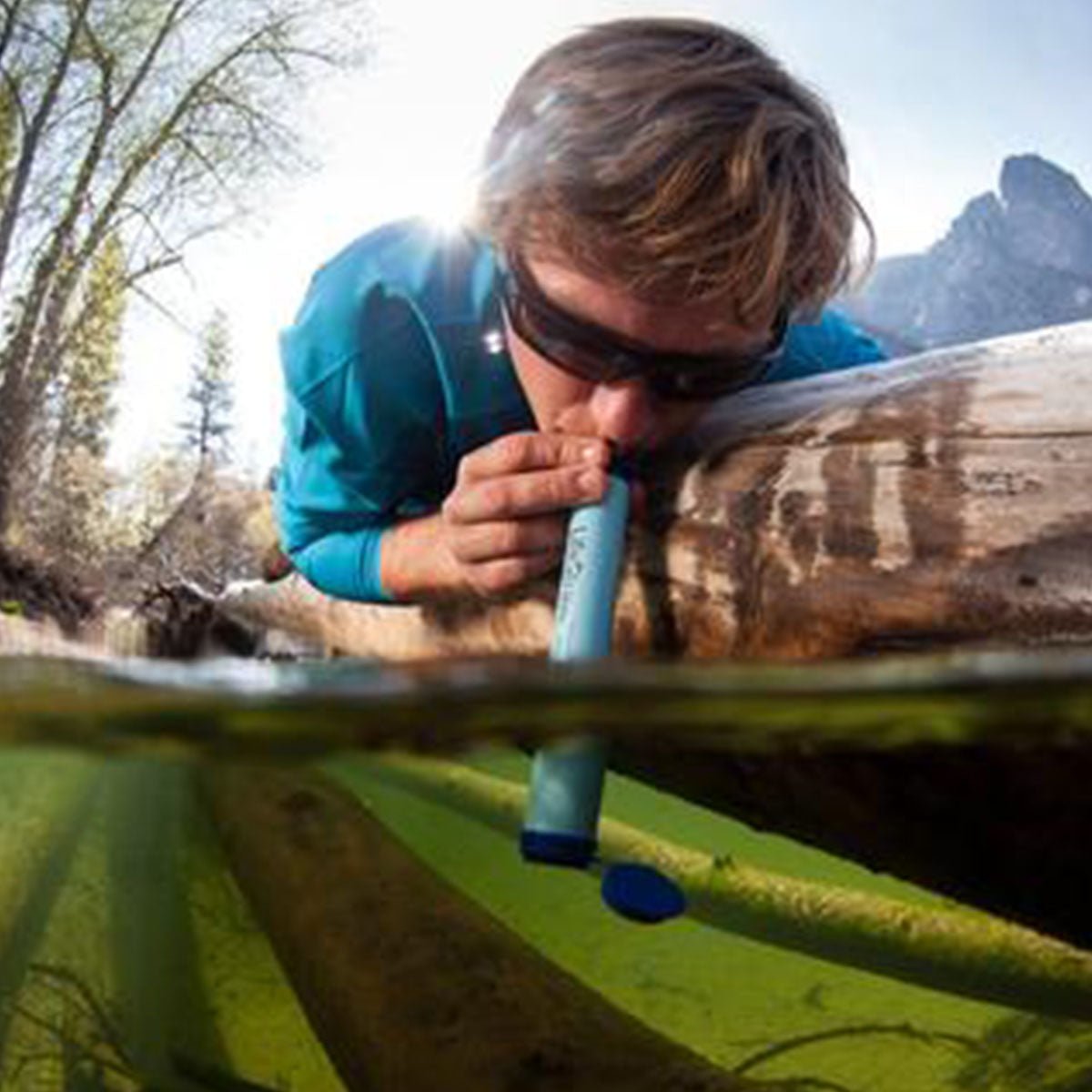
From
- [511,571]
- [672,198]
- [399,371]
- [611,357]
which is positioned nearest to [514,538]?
[511,571]

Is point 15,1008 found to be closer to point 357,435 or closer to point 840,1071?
point 840,1071

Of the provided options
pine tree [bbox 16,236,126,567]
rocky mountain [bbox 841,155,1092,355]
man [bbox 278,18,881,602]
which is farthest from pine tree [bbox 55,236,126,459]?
rocky mountain [bbox 841,155,1092,355]

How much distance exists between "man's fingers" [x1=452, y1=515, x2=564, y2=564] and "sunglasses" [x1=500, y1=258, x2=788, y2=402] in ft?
0.48

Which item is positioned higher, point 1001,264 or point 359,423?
point 1001,264

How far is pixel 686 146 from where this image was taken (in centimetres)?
117

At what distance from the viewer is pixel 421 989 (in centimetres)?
94

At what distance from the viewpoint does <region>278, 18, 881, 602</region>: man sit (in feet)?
3.72

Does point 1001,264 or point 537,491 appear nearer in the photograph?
point 537,491

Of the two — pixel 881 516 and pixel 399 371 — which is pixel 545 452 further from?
pixel 399 371

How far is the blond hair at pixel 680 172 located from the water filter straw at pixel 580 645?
0.23m

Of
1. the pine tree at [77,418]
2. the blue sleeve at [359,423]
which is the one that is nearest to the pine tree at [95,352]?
the pine tree at [77,418]

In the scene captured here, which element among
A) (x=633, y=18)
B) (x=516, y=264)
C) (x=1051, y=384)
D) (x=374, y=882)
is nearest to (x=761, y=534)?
(x=1051, y=384)

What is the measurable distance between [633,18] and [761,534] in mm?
610

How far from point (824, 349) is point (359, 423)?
59 cm
